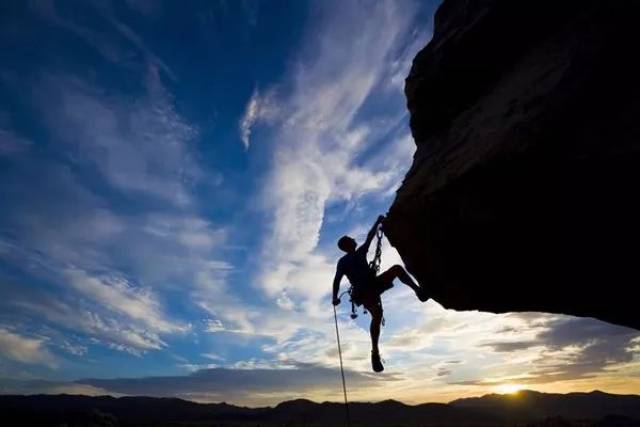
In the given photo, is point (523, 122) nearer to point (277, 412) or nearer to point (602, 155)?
point (602, 155)

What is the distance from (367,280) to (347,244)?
1056 mm

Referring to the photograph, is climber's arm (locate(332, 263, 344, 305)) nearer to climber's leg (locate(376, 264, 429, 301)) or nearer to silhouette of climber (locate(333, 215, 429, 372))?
silhouette of climber (locate(333, 215, 429, 372))

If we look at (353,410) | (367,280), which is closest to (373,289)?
(367,280)

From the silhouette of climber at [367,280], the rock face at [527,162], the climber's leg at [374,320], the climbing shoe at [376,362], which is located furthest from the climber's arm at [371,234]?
the climbing shoe at [376,362]

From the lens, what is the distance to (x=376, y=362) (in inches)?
396

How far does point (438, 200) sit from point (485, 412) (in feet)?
334

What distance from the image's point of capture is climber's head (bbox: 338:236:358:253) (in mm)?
10655

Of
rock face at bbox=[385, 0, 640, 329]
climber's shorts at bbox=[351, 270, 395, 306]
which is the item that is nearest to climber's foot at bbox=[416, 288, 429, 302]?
rock face at bbox=[385, 0, 640, 329]

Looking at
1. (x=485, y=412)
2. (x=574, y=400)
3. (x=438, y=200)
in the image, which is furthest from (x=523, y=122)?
(x=574, y=400)

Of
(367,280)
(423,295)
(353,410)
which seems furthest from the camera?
(353,410)

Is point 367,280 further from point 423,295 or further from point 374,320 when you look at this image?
point 423,295

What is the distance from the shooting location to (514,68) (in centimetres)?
808

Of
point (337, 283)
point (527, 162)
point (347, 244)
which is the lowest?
point (527, 162)

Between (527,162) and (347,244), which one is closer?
(527,162)
